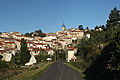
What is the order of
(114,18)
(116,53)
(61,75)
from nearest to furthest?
(116,53) < (61,75) < (114,18)

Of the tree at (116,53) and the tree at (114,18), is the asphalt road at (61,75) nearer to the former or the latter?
the tree at (116,53)

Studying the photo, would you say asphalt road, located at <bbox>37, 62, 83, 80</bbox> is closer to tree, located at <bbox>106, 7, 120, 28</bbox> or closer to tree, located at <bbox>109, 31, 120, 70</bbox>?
tree, located at <bbox>109, 31, 120, 70</bbox>

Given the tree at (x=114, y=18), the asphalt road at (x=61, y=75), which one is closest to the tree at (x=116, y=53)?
the asphalt road at (x=61, y=75)

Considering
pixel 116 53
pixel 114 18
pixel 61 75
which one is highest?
pixel 114 18

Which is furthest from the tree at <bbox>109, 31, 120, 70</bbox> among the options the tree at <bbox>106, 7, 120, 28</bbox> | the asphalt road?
the tree at <bbox>106, 7, 120, 28</bbox>

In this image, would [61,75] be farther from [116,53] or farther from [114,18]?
[114,18]

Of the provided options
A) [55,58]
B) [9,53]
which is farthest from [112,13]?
[9,53]

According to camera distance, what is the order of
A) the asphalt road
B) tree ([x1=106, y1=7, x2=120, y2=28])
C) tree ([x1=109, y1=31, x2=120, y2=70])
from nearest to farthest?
tree ([x1=109, y1=31, x2=120, y2=70])
the asphalt road
tree ([x1=106, y1=7, x2=120, y2=28])

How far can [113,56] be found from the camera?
1071 cm

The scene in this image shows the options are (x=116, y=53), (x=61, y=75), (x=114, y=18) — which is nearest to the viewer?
(x=116, y=53)

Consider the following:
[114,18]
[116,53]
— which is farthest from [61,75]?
[114,18]

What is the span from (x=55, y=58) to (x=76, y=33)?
2769 inches

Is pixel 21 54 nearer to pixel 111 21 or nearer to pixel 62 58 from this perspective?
pixel 62 58

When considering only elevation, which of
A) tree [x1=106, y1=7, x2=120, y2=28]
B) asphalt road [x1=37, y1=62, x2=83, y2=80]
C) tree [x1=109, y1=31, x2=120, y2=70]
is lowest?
asphalt road [x1=37, y1=62, x2=83, y2=80]
